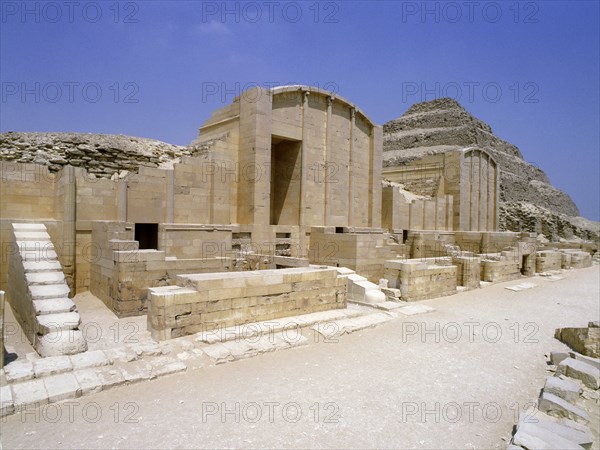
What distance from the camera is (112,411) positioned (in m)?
4.16

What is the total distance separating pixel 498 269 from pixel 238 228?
36.5ft

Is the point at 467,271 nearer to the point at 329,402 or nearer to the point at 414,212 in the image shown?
the point at 414,212

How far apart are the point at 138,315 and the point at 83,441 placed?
15.7ft

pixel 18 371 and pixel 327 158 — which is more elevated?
pixel 327 158

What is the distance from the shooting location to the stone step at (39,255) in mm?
7871

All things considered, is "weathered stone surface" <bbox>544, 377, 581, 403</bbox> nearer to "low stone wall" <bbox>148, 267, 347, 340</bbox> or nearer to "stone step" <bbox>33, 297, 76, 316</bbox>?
"low stone wall" <bbox>148, 267, 347, 340</bbox>

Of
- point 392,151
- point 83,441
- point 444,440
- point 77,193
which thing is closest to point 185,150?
point 77,193

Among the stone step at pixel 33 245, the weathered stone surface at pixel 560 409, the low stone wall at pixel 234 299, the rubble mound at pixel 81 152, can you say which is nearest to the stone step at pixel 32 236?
the stone step at pixel 33 245

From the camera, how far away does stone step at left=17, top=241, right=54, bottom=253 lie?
8.15 meters

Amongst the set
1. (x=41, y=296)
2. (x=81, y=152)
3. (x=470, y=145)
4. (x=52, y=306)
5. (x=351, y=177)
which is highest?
(x=470, y=145)

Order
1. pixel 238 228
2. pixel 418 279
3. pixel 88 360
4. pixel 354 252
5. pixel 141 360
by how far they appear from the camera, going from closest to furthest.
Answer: pixel 88 360 < pixel 141 360 < pixel 418 279 < pixel 354 252 < pixel 238 228

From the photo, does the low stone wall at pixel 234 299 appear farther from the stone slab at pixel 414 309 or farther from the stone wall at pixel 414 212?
the stone wall at pixel 414 212

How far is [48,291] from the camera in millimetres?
6922

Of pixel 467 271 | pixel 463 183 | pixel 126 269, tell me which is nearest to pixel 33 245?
pixel 126 269
